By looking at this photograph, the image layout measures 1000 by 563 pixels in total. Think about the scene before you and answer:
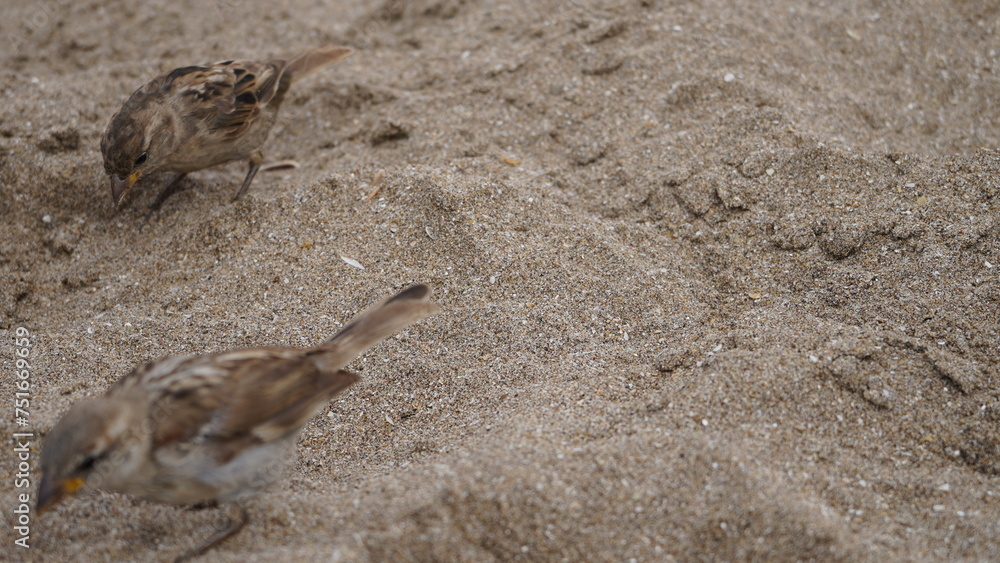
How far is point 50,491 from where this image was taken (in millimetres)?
2729

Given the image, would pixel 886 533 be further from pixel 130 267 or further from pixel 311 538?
pixel 130 267

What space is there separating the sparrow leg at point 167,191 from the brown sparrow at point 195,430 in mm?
2062

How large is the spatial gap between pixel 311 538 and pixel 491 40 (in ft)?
13.1

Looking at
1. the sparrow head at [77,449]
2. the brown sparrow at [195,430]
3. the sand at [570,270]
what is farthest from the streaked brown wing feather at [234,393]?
the sand at [570,270]

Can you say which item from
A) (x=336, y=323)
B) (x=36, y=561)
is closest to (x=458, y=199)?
(x=336, y=323)

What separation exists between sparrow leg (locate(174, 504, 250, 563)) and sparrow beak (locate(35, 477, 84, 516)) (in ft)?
1.55

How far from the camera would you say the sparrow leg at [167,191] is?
4886 mm

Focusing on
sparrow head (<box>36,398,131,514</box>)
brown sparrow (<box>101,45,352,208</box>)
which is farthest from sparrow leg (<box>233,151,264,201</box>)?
sparrow head (<box>36,398,131,514</box>)

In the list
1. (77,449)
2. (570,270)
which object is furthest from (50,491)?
(570,270)

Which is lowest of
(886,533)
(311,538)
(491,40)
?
(886,533)

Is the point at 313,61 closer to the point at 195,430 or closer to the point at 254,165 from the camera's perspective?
the point at 254,165

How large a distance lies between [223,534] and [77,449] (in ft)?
2.10

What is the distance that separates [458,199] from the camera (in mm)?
4457

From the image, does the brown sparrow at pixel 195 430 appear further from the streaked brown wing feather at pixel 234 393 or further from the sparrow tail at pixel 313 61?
the sparrow tail at pixel 313 61
